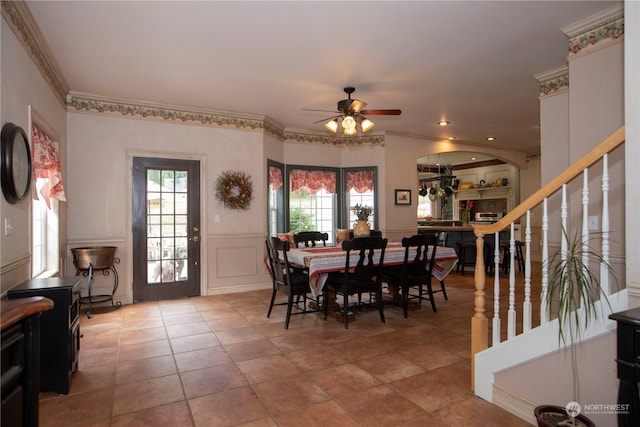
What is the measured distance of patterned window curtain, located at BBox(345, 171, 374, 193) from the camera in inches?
279

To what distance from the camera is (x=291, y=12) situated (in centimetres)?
292

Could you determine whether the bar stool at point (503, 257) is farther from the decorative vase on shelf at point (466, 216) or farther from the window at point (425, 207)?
the window at point (425, 207)

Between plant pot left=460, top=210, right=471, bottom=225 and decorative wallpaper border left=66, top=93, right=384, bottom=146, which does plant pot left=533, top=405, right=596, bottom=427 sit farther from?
plant pot left=460, top=210, right=471, bottom=225

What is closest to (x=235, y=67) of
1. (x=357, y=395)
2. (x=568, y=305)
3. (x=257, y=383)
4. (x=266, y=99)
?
(x=266, y=99)

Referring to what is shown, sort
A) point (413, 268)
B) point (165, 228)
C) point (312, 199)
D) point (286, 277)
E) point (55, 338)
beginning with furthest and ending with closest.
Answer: point (312, 199)
point (165, 228)
point (413, 268)
point (286, 277)
point (55, 338)

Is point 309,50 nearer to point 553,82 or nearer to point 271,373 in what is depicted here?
point 553,82

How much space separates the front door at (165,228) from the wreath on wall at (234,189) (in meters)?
0.34

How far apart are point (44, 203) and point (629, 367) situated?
4905 millimetres

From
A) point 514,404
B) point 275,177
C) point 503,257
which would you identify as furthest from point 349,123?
point 503,257

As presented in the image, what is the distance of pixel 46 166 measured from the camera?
137 inches

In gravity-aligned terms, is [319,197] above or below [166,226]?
above

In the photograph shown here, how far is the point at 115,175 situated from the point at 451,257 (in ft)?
15.2

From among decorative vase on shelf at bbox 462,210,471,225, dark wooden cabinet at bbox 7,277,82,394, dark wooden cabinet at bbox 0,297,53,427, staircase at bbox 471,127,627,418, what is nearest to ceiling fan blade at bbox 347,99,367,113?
staircase at bbox 471,127,627,418

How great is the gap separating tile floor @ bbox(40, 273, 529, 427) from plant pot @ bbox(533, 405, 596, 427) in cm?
27
